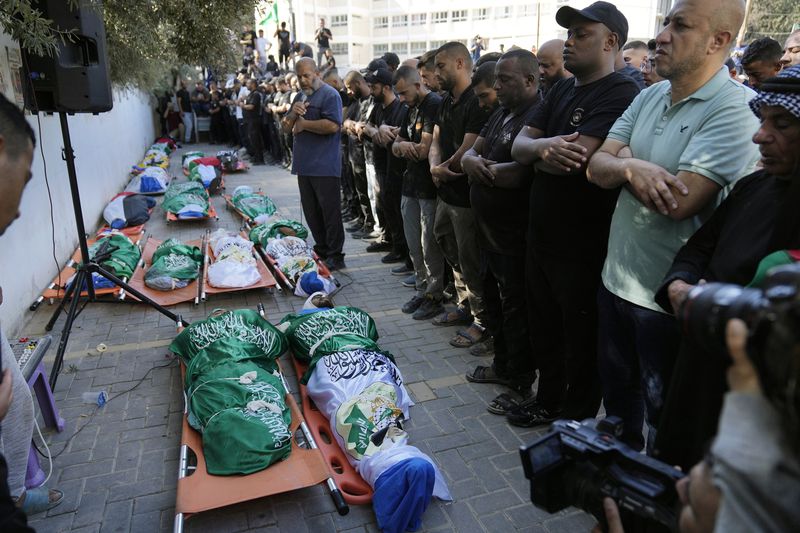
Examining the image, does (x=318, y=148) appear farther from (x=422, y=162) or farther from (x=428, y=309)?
(x=428, y=309)

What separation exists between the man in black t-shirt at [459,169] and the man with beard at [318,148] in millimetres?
1801

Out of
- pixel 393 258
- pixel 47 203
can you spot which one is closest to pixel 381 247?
pixel 393 258

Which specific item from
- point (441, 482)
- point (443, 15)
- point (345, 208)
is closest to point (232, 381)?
point (441, 482)

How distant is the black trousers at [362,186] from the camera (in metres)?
7.80

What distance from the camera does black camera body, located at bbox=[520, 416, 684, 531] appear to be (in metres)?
1.17

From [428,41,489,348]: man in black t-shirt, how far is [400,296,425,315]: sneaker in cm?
76

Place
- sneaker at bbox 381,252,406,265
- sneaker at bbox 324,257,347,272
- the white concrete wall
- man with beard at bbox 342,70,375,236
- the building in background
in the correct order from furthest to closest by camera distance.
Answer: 1. the building in background
2. man with beard at bbox 342,70,375,236
3. sneaker at bbox 381,252,406,265
4. sneaker at bbox 324,257,347,272
5. the white concrete wall

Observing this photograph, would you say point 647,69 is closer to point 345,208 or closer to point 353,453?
point 353,453

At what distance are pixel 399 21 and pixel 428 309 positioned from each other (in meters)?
42.4

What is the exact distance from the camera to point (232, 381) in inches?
125

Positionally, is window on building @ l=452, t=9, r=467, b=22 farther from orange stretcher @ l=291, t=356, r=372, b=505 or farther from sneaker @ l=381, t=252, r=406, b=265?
orange stretcher @ l=291, t=356, r=372, b=505

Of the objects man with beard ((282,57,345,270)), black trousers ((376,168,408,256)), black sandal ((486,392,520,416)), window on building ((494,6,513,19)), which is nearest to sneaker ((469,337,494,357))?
black sandal ((486,392,520,416))

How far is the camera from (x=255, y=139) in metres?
15.2

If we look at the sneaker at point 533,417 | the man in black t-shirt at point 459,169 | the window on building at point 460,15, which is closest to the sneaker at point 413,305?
the man in black t-shirt at point 459,169
